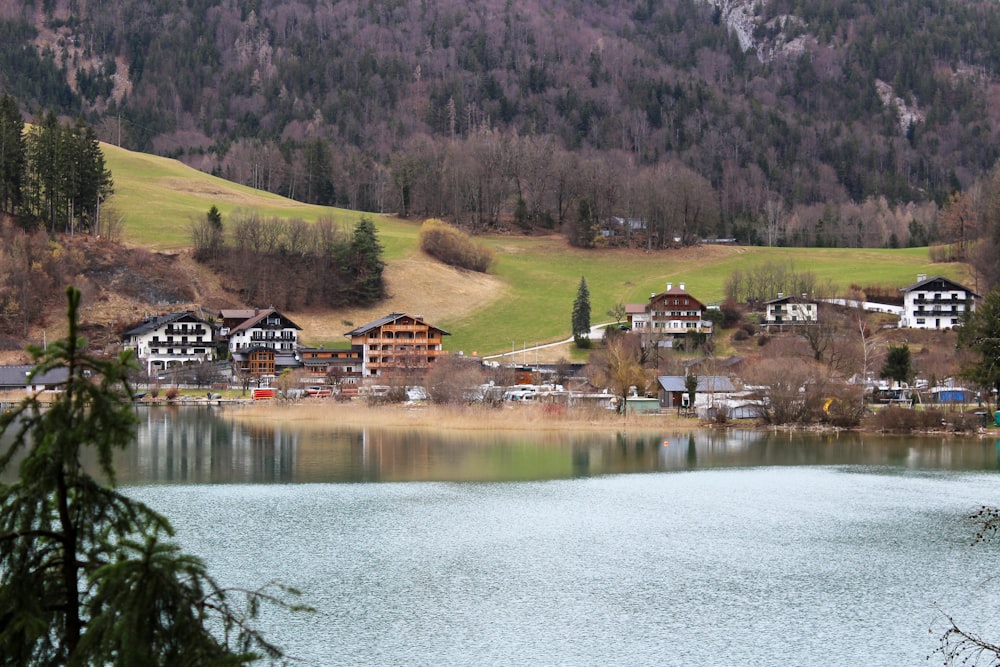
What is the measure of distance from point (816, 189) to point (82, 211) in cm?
Result: 12663

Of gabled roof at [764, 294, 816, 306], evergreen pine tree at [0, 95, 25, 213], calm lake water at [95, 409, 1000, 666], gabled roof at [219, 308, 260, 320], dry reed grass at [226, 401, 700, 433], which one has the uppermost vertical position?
evergreen pine tree at [0, 95, 25, 213]

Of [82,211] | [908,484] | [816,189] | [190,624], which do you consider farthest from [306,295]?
[816,189]

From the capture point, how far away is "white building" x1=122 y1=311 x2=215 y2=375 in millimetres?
78562

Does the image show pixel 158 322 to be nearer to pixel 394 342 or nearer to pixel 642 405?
pixel 394 342

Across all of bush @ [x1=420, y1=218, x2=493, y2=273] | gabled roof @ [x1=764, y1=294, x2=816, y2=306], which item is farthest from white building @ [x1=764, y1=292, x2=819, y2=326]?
bush @ [x1=420, y1=218, x2=493, y2=273]

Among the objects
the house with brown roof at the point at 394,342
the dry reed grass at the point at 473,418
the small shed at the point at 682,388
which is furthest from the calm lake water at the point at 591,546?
the house with brown roof at the point at 394,342

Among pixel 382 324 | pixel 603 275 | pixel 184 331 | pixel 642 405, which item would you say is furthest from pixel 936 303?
pixel 184 331

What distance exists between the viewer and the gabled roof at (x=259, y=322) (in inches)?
3142

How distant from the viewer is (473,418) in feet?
182

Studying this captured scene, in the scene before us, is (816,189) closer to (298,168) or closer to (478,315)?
(298,168)

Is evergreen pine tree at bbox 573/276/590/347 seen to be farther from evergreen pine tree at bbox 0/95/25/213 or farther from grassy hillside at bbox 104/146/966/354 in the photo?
evergreen pine tree at bbox 0/95/25/213

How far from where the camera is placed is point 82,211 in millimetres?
89875

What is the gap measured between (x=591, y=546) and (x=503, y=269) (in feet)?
250

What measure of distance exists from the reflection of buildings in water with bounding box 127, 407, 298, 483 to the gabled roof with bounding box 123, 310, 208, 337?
20105 mm
